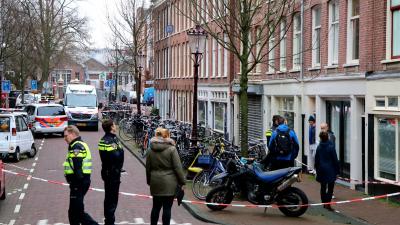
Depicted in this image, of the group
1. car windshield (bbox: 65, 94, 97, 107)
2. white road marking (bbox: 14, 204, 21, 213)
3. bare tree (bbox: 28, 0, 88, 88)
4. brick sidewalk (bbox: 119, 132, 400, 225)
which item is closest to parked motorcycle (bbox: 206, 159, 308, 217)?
brick sidewalk (bbox: 119, 132, 400, 225)

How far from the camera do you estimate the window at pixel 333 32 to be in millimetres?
18531

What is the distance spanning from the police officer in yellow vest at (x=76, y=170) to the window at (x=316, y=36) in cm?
1142

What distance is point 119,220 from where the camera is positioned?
1209 centimetres

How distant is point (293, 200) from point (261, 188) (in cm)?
64

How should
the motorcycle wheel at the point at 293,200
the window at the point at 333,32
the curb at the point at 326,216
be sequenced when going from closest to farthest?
1. the curb at the point at 326,216
2. the motorcycle wheel at the point at 293,200
3. the window at the point at 333,32

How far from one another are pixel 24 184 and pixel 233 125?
14.8 meters

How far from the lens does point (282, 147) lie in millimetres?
14117

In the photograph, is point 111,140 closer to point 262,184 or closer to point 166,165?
point 166,165

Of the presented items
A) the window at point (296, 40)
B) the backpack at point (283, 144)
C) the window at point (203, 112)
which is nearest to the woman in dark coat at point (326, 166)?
the backpack at point (283, 144)

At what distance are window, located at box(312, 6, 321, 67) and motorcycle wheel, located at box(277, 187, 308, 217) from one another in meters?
8.23

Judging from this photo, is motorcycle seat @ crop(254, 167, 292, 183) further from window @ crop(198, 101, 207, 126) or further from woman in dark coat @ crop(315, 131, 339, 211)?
window @ crop(198, 101, 207, 126)

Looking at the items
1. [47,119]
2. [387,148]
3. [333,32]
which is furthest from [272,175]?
[47,119]

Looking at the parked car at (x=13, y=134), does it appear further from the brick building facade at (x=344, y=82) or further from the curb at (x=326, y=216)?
the curb at (x=326, y=216)

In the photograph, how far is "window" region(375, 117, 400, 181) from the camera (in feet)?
47.6
